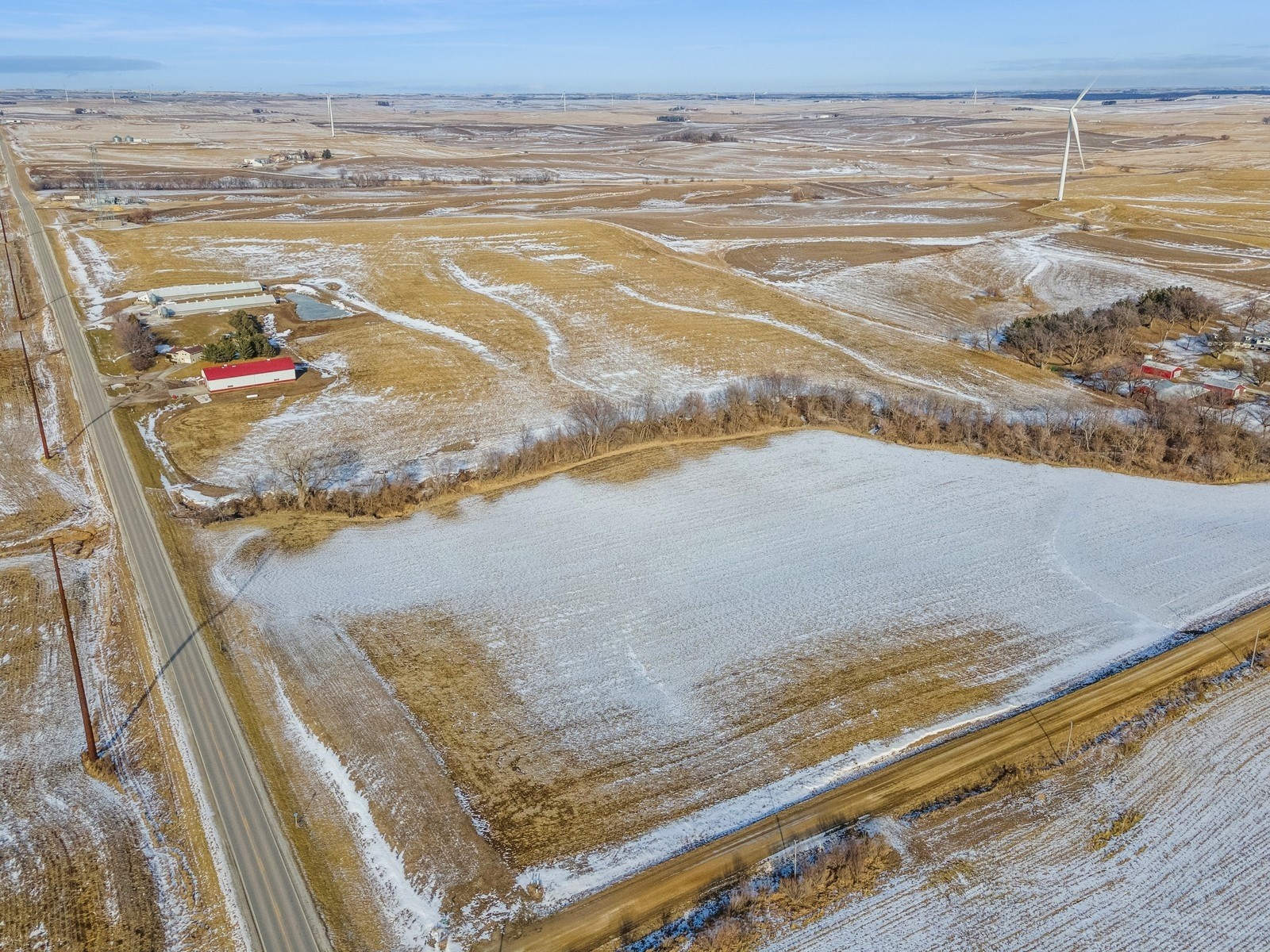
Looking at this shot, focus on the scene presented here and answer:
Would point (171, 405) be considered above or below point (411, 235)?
below

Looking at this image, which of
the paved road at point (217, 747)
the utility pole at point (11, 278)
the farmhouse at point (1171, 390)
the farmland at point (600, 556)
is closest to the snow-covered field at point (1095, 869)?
the farmland at point (600, 556)

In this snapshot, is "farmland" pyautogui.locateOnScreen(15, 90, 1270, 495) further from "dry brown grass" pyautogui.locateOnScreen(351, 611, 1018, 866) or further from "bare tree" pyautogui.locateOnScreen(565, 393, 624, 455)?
"dry brown grass" pyautogui.locateOnScreen(351, 611, 1018, 866)

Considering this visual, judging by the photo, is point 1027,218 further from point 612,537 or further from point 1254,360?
point 612,537

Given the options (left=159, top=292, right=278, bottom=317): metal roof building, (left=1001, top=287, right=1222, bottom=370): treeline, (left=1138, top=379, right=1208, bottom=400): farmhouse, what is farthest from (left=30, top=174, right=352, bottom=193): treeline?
(left=1138, top=379, right=1208, bottom=400): farmhouse

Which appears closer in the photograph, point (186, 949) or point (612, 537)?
point (186, 949)

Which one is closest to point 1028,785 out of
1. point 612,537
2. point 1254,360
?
point 612,537
